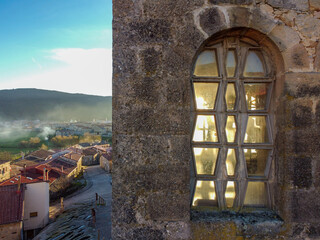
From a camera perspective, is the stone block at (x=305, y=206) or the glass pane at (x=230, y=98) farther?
the glass pane at (x=230, y=98)

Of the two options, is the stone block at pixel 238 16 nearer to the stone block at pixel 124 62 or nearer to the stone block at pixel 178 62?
the stone block at pixel 178 62

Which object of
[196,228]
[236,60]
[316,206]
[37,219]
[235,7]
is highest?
[235,7]

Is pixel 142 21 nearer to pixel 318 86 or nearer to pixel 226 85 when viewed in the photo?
pixel 226 85

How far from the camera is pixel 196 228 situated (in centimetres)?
187

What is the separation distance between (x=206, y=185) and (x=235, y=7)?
1.72 meters

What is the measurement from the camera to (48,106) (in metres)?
111

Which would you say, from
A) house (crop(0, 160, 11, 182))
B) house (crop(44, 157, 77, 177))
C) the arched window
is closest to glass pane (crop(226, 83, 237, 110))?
the arched window

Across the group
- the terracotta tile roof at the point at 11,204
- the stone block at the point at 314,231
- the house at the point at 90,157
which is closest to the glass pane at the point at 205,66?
the stone block at the point at 314,231

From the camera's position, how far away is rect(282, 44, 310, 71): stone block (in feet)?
6.39

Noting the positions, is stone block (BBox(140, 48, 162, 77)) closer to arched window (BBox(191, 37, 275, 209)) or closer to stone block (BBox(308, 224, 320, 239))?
arched window (BBox(191, 37, 275, 209))

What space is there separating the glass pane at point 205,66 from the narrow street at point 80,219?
1556 centimetres

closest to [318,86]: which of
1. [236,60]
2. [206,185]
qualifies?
[236,60]

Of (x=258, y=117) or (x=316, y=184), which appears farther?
(x=258, y=117)

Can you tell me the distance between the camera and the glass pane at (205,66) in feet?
6.98
